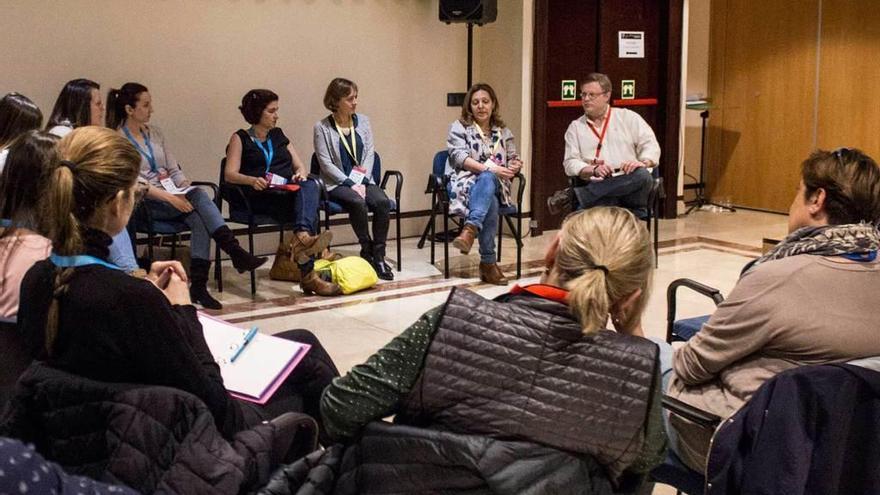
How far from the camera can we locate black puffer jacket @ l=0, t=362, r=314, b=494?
68.5 inches

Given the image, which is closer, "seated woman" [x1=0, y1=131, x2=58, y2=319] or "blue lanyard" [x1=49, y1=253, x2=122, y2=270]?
"blue lanyard" [x1=49, y1=253, x2=122, y2=270]

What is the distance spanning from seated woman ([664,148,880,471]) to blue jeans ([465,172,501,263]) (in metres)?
3.68

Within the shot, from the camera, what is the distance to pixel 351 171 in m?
6.29

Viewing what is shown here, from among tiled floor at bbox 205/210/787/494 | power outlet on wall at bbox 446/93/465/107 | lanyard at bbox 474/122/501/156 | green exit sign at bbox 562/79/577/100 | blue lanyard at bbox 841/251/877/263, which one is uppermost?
green exit sign at bbox 562/79/577/100

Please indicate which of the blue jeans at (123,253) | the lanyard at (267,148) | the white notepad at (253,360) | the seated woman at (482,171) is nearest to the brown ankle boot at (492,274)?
the seated woman at (482,171)

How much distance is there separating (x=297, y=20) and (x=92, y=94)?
194 centimetres

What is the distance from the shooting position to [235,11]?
260 inches

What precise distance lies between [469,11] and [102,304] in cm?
553

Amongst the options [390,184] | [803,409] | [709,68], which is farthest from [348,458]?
[709,68]

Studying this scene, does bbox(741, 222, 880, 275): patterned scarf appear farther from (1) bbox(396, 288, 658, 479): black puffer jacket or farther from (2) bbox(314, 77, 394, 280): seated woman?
(2) bbox(314, 77, 394, 280): seated woman

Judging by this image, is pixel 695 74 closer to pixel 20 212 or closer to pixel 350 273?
pixel 350 273

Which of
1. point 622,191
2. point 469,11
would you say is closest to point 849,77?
point 622,191

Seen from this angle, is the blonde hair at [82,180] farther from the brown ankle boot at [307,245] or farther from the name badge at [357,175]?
the name badge at [357,175]

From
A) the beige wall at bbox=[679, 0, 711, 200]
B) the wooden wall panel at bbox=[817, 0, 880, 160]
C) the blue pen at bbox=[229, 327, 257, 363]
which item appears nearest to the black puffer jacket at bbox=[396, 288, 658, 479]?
the blue pen at bbox=[229, 327, 257, 363]
